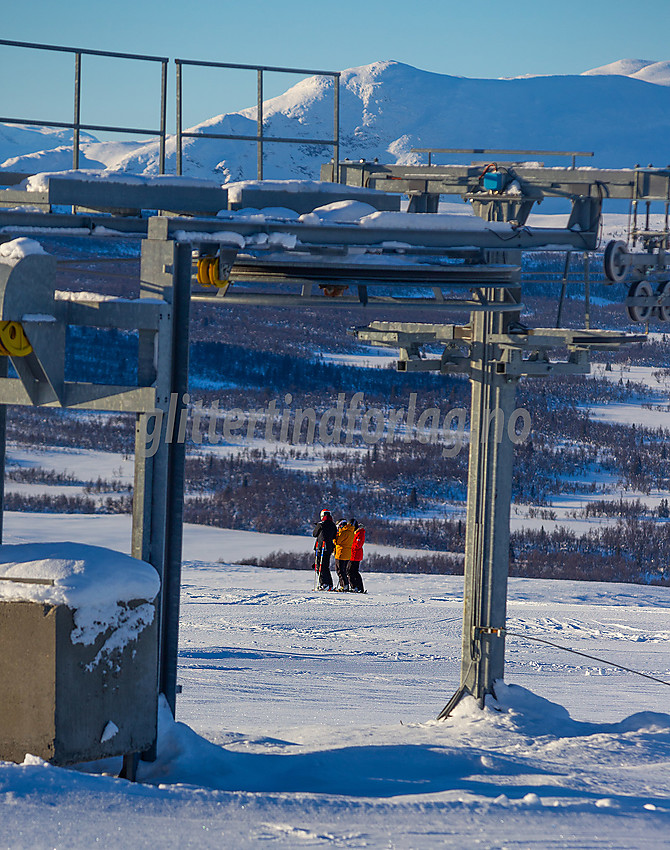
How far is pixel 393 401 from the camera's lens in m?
78.8

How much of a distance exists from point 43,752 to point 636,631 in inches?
490

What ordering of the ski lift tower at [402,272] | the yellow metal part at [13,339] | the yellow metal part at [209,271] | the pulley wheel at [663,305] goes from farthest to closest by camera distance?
1. the pulley wheel at [663,305]
2. the yellow metal part at [209,271]
3. the ski lift tower at [402,272]
4. the yellow metal part at [13,339]

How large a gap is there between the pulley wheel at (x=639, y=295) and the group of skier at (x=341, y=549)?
8408 mm

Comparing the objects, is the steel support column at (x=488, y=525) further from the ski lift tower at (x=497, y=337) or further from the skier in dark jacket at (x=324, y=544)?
the skier in dark jacket at (x=324, y=544)

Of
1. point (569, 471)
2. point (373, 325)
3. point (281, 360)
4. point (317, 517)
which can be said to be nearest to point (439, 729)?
point (373, 325)

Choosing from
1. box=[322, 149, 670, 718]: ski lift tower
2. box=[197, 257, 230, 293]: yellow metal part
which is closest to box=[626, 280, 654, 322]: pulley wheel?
box=[322, 149, 670, 718]: ski lift tower

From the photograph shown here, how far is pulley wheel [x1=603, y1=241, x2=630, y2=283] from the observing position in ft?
31.4

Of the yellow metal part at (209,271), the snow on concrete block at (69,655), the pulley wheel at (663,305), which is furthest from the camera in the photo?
the pulley wheel at (663,305)

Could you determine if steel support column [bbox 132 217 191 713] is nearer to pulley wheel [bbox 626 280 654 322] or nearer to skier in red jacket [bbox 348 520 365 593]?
pulley wheel [bbox 626 280 654 322]

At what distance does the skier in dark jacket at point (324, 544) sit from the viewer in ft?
60.5

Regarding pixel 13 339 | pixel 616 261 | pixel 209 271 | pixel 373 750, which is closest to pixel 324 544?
pixel 616 261

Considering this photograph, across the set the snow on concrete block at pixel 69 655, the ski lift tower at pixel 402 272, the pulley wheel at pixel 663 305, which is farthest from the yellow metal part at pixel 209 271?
the pulley wheel at pixel 663 305

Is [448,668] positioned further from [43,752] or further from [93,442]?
[93,442]

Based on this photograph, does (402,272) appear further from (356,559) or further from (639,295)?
(356,559)
